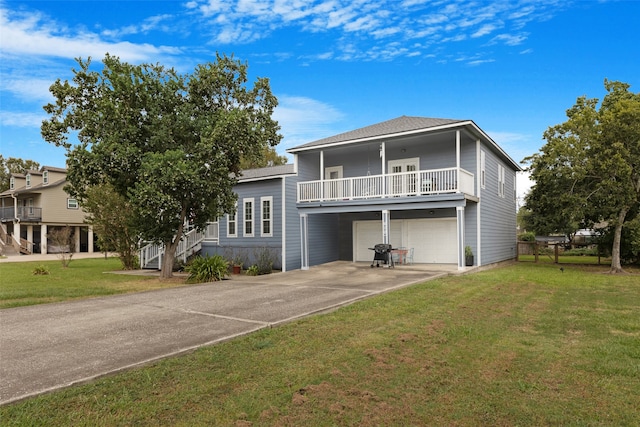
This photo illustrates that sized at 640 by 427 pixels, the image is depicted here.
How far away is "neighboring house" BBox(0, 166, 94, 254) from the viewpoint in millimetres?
35250

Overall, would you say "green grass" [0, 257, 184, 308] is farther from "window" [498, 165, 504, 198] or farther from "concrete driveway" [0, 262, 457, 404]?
"window" [498, 165, 504, 198]

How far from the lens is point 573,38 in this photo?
17469 millimetres

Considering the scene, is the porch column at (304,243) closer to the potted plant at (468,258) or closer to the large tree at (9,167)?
the potted plant at (468,258)

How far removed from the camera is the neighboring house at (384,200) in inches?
619

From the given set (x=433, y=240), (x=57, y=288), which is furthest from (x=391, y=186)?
(x=57, y=288)

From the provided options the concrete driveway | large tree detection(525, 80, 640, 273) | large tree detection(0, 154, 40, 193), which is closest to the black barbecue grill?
the concrete driveway

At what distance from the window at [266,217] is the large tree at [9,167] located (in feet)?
143

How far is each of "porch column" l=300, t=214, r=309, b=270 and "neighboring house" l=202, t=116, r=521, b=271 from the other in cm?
4

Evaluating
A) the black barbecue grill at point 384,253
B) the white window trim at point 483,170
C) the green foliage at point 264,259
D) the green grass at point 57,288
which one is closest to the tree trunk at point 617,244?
the white window trim at point 483,170

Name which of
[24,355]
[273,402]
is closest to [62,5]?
[24,355]

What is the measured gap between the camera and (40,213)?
1382 inches

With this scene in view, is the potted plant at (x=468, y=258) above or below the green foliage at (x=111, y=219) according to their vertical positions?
below

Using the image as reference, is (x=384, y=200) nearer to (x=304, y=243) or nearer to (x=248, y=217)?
(x=304, y=243)

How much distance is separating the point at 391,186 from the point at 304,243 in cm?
468
